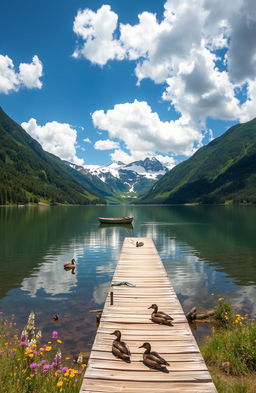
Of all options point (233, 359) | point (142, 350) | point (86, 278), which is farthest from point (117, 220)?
point (142, 350)

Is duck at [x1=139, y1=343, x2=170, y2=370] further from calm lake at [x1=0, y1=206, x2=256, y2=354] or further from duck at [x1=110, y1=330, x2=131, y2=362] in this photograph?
calm lake at [x1=0, y1=206, x2=256, y2=354]

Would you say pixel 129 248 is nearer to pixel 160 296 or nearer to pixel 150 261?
pixel 150 261

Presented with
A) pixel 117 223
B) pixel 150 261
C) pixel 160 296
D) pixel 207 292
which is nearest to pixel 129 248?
pixel 150 261

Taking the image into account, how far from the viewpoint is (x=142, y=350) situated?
1092 centimetres

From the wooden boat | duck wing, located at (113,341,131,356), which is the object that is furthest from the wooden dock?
the wooden boat

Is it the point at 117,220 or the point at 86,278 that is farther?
the point at 117,220

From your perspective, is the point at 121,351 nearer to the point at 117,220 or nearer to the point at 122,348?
the point at 122,348

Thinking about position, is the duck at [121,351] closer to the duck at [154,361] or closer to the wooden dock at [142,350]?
the wooden dock at [142,350]

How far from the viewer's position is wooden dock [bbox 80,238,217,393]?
8719 millimetres

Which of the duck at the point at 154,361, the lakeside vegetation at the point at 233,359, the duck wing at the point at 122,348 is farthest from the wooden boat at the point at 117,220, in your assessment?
the duck at the point at 154,361

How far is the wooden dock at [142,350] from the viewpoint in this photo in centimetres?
872

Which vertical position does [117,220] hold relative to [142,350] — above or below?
above

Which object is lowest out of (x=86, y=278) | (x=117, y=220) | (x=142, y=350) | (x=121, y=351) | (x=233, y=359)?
(x=86, y=278)

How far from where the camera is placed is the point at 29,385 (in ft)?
26.5
